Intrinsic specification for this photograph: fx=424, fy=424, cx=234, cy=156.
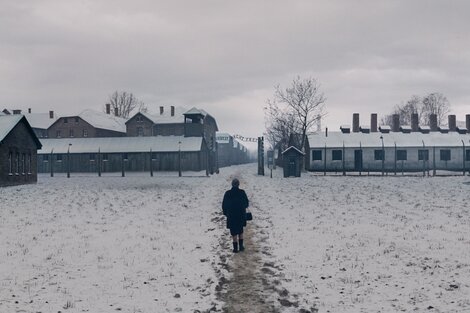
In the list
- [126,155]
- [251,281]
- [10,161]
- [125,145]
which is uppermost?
[125,145]

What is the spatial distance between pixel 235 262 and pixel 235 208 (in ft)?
5.16

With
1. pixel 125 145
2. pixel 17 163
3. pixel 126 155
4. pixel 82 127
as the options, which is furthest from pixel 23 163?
pixel 82 127

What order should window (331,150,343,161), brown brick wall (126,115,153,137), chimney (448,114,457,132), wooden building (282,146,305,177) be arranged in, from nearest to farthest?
wooden building (282,146,305,177), window (331,150,343,161), chimney (448,114,457,132), brown brick wall (126,115,153,137)

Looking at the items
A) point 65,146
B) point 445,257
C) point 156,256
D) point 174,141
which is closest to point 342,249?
point 445,257

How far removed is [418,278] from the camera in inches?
315

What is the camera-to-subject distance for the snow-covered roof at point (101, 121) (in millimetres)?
69875

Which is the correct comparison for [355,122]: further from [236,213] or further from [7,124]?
[236,213]

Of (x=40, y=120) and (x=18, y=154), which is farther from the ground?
(x=40, y=120)

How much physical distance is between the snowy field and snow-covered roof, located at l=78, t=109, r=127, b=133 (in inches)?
2188

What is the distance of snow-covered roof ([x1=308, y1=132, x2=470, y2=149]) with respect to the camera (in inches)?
2089

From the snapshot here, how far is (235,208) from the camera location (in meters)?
10.5

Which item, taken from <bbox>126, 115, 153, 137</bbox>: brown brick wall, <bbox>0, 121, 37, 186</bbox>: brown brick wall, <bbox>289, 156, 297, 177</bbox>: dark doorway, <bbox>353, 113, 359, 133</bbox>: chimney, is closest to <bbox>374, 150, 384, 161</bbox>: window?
<bbox>353, 113, 359, 133</bbox>: chimney

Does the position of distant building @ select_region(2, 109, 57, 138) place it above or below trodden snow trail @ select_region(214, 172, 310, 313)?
above

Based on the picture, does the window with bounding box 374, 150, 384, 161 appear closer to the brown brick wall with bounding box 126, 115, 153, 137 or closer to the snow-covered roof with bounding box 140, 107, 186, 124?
the snow-covered roof with bounding box 140, 107, 186, 124
